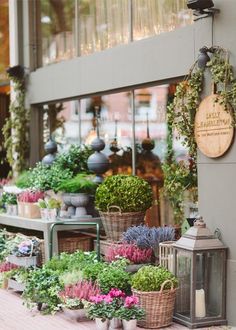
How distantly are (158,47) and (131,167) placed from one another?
2147mm

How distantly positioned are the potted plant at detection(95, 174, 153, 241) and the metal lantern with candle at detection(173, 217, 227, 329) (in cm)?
156

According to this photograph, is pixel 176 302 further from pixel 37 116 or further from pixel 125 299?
pixel 37 116

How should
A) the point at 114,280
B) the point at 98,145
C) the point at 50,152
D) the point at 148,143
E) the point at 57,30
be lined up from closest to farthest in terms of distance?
1. the point at 114,280
2. the point at 98,145
3. the point at 148,143
4. the point at 50,152
5. the point at 57,30

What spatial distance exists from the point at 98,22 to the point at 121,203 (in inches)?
145

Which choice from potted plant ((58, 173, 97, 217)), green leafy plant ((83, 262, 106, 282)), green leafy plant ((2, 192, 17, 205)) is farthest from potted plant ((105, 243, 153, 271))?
green leafy plant ((2, 192, 17, 205))

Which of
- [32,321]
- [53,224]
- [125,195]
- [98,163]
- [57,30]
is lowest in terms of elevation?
[32,321]

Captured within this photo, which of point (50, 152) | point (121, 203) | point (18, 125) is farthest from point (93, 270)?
point (18, 125)

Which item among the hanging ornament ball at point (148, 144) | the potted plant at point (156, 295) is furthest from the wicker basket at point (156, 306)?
the hanging ornament ball at point (148, 144)

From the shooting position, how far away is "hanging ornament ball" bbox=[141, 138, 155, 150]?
10430 millimetres

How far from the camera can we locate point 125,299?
711 cm

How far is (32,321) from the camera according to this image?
770 cm

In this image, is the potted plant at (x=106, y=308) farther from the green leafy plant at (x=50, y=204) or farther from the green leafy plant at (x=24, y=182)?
the green leafy plant at (x=24, y=182)

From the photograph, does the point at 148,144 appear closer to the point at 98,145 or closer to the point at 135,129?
the point at 135,129

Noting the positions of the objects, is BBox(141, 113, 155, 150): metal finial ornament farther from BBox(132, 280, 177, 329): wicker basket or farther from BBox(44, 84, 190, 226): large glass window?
BBox(132, 280, 177, 329): wicker basket
